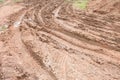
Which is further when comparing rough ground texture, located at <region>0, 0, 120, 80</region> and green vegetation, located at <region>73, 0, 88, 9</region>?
green vegetation, located at <region>73, 0, 88, 9</region>

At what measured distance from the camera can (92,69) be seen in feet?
19.9

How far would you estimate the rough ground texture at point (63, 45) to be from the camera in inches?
240

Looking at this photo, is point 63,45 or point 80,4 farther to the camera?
point 80,4

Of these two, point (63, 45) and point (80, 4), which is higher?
point (80, 4)

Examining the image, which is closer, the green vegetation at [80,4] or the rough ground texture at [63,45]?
the rough ground texture at [63,45]

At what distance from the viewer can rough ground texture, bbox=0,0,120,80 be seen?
20.0ft

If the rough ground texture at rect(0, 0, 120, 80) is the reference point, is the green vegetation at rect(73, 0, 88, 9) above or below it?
above

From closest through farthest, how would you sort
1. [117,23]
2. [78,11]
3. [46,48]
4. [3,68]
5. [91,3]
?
1. [3,68]
2. [46,48]
3. [117,23]
4. [78,11]
5. [91,3]

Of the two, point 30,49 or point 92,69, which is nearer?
point 92,69

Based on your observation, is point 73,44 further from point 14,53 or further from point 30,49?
point 14,53

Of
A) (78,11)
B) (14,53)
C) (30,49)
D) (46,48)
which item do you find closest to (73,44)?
Result: (46,48)

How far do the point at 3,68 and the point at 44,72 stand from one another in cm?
126

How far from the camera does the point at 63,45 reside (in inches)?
294

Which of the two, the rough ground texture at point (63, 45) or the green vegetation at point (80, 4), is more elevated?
the green vegetation at point (80, 4)
